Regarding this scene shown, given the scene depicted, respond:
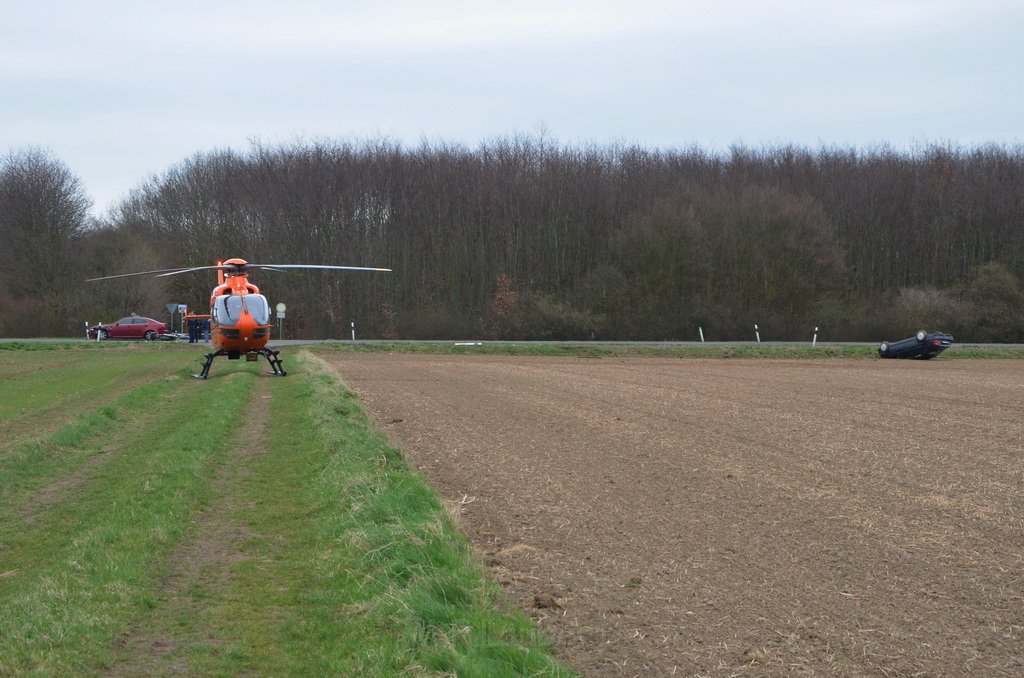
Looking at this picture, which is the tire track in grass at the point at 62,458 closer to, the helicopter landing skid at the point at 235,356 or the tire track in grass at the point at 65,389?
the tire track in grass at the point at 65,389

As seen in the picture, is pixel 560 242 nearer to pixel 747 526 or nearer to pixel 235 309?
pixel 235 309

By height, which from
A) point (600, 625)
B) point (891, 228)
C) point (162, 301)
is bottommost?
point (600, 625)

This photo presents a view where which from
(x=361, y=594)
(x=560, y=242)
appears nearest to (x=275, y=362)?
(x=361, y=594)

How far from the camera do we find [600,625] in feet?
21.4

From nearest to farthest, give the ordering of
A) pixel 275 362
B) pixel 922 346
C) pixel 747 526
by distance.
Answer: pixel 747 526
pixel 275 362
pixel 922 346

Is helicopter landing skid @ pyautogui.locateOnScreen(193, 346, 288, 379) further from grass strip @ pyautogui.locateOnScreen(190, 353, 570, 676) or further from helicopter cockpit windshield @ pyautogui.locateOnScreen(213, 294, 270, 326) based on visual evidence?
grass strip @ pyautogui.locateOnScreen(190, 353, 570, 676)

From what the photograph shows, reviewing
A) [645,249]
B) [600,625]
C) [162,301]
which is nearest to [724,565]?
[600,625]

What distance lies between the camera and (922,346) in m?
40.9

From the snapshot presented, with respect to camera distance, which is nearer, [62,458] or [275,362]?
[62,458]

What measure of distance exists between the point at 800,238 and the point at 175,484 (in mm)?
56466

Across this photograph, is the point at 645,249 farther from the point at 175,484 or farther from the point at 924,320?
the point at 175,484

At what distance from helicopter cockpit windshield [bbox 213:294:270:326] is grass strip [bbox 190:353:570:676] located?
15666 mm

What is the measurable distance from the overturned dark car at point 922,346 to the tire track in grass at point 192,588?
3432 cm

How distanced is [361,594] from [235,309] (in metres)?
20.9
